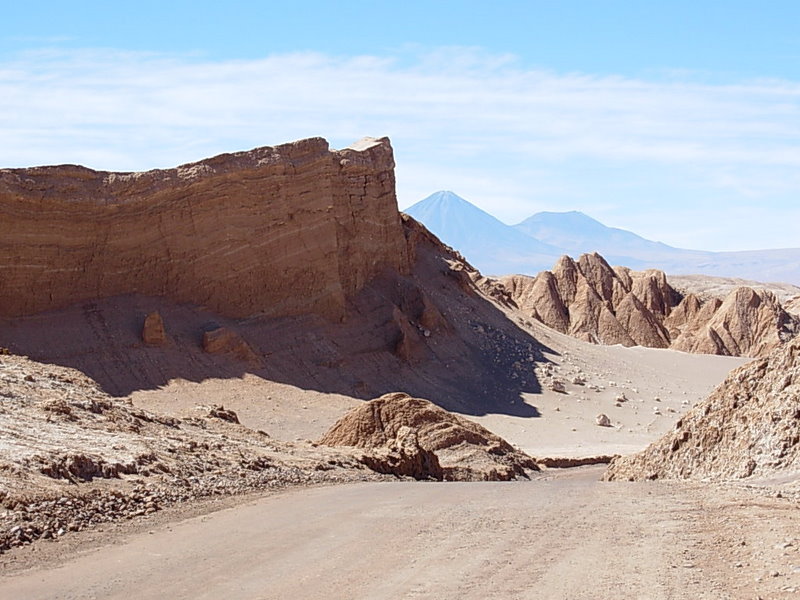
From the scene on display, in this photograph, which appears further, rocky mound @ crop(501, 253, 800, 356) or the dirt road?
rocky mound @ crop(501, 253, 800, 356)

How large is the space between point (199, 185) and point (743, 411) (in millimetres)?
22693

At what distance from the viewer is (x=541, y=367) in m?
43.4

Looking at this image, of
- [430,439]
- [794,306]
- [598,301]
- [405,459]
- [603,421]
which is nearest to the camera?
[405,459]

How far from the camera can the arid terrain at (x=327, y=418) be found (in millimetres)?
9797

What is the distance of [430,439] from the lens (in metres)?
25.0

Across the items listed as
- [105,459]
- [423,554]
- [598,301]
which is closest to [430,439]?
[105,459]

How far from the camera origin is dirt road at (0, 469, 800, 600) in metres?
8.87

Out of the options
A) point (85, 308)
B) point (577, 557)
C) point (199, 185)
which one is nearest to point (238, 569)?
→ point (577, 557)

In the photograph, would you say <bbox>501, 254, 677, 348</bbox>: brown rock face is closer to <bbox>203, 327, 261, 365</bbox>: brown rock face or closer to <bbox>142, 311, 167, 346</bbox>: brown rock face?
<bbox>203, 327, 261, 365</bbox>: brown rock face

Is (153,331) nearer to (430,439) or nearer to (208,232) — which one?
(208,232)

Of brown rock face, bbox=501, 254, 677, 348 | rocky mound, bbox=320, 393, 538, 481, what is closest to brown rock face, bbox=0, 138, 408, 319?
rocky mound, bbox=320, 393, 538, 481

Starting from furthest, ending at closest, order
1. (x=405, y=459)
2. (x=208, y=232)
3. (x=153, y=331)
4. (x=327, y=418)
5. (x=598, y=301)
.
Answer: (x=598, y=301), (x=208, y=232), (x=153, y=331), (x=327, y=418), (x=405, y=459)

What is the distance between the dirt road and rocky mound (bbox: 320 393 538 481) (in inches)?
357

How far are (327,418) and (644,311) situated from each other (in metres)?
52.7
